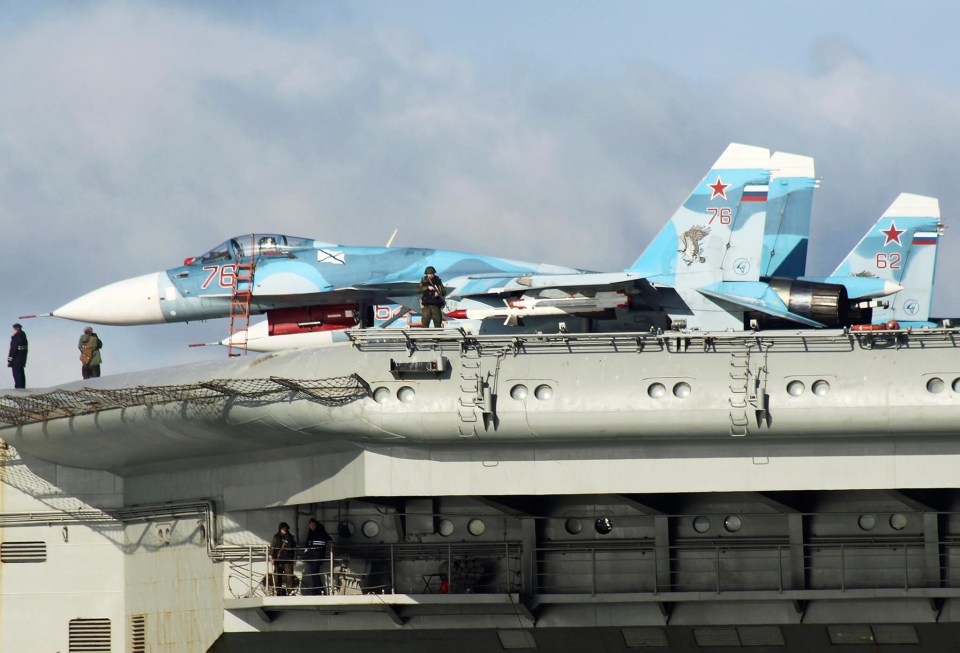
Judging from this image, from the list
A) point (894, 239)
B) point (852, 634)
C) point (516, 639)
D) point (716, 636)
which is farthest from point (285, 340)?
point (894, 239)

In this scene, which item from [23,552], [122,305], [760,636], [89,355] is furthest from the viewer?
[122,305]

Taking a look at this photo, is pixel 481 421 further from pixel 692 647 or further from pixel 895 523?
pixel 895 523

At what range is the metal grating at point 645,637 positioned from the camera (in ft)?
65.2

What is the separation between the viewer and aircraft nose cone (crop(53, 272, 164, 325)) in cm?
3030

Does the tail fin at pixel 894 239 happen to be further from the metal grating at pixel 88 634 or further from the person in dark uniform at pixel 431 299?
the metal grating at pixel 88 634

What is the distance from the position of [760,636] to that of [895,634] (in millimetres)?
1849

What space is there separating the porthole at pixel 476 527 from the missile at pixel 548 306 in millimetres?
6915

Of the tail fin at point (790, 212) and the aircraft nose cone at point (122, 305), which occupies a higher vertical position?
the tail fin at point (790, 212)

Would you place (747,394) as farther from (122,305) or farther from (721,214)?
(122,305)

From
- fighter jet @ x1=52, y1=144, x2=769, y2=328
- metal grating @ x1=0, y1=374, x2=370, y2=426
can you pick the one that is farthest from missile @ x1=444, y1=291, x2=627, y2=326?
metal grating @ x1=0, y1=374, x2=370, y2=426

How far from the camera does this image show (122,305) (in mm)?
30375

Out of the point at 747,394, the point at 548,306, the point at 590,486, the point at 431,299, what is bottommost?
the point at 590,486

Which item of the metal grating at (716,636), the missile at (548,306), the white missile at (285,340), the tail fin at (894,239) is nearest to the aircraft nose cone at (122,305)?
the white missile at (285,340)

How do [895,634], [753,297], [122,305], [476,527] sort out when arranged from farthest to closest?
[122,305] < [753,297] < [476,527] < [895,634]
